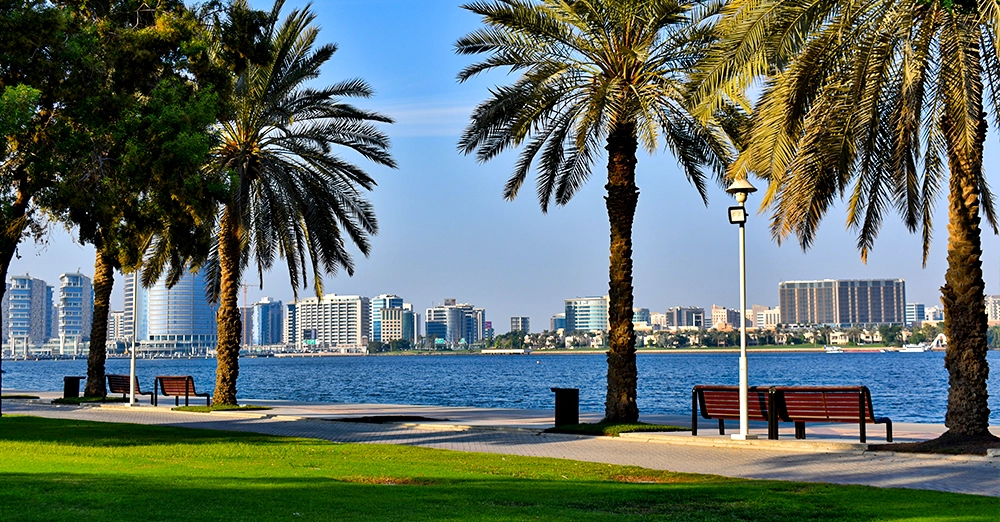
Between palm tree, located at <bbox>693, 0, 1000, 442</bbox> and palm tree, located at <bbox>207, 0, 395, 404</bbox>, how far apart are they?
12.8m

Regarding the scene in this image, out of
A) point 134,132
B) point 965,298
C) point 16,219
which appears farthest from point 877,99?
point 16,219

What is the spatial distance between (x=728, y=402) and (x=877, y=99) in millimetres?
5765

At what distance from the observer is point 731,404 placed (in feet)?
57.9

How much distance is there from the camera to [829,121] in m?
15.5

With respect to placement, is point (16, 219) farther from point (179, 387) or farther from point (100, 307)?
A: point (100, 307)

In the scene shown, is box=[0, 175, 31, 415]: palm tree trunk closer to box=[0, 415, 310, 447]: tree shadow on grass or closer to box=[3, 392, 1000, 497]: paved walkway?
box=[0, 415, 310, 447]: tree shadow on grass

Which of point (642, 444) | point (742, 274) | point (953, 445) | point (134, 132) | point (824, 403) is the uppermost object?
point (134, 132)

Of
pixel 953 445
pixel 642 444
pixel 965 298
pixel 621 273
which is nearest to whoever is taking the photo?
pixel 953 445

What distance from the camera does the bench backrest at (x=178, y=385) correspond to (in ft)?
90.6

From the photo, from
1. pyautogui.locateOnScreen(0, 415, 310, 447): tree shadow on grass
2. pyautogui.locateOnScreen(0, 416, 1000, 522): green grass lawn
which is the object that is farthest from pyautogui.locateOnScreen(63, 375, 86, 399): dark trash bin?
pyautogui.locateOnScreen(0, 416, 1000, 522): green grass lawn

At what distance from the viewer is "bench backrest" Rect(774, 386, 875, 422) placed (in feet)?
52.2

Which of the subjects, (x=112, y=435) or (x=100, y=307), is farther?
(x=100, y=307)

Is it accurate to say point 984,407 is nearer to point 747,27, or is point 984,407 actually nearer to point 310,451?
point 747,27

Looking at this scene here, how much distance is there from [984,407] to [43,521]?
12.8 metres
